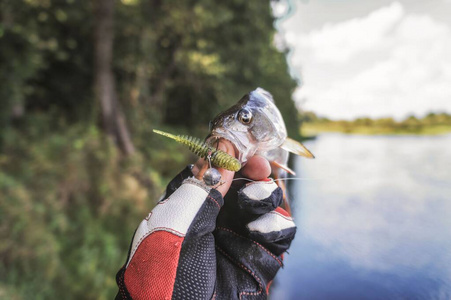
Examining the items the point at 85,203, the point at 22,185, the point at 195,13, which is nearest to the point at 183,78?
the point at 195,13

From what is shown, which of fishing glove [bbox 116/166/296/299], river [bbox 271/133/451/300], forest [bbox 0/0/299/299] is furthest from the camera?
forest [bbox 0/0/299/299]

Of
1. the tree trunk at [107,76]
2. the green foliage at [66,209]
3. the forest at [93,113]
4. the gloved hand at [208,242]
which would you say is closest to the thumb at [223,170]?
the gloved hand at [208,242]

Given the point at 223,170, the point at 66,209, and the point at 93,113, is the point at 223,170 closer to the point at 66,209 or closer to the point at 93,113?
the point at 66,209

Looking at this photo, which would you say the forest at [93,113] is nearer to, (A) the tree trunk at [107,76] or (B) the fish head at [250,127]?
(A) the tree trunk at [107,76]

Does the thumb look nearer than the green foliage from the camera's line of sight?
Yes

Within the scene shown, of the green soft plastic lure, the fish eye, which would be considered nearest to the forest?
the fish eye

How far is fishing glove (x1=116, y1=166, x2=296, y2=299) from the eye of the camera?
3.29 feet

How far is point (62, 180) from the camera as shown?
6.21 metres

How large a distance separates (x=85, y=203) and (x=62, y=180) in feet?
2.21

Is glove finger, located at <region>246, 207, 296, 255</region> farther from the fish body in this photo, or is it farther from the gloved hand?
the fish body

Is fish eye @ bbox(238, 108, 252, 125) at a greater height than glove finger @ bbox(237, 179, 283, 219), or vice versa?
fish eye @ bbox(238, 108, 252, 125)

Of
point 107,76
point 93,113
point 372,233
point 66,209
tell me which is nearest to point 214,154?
point 66,209

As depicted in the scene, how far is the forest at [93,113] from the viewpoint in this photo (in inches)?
207

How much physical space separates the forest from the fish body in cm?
397
